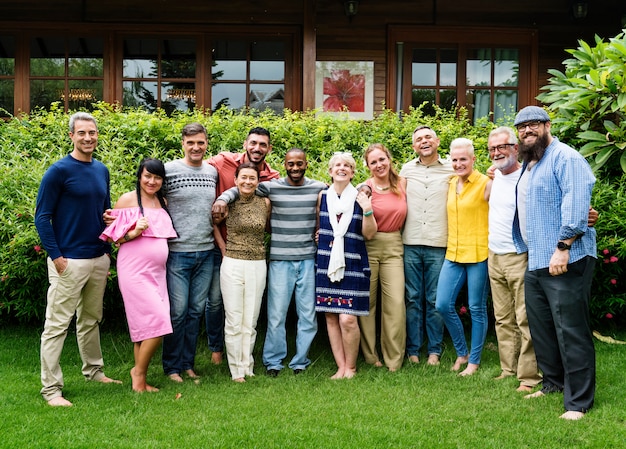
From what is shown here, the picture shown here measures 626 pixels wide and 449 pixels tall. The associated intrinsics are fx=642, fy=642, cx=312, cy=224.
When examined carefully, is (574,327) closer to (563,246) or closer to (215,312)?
(563,246)

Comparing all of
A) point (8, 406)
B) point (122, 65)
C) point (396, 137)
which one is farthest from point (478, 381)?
point (122, 65)

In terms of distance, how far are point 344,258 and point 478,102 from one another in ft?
21.2

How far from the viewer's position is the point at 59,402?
420 cm

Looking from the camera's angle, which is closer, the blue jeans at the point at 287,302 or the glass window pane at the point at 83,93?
the blue jeans at the point at 287,302

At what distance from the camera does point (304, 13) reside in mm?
9445

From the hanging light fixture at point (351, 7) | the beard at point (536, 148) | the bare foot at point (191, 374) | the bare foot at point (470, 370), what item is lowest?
the bare foot at point (191, 374)

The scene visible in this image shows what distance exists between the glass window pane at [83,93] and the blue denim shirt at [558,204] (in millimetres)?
8000

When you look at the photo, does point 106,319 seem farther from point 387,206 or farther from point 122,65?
point 122,65

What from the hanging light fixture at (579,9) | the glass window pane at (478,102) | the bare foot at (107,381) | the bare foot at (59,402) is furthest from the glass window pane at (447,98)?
the bare foot at (59,402)

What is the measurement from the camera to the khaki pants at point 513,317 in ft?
14.9

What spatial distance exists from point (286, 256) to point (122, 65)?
6547mm

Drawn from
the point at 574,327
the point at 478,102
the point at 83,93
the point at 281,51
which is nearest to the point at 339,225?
the point at 574,327

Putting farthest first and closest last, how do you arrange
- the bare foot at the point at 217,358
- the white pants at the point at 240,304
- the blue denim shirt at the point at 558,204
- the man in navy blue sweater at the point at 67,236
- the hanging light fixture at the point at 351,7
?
the hanging light fixture at the point at 351,7, the bare foot at the point at 217,358, the white pants at the point at 240,304, the man in navy blue sweater at the point at 67,236, the blue denim shirt at the point at 558,204

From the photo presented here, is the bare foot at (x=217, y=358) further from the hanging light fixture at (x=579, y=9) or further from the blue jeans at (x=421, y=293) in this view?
the hanging light fixture at (x=579, y=9)
